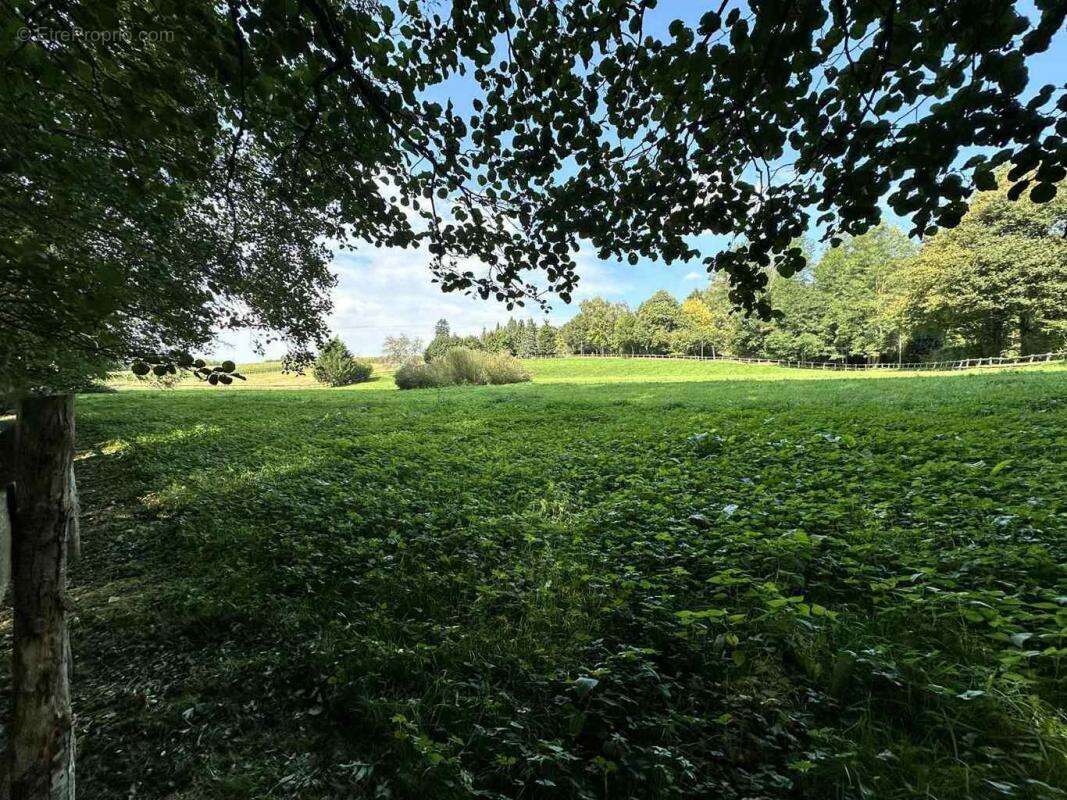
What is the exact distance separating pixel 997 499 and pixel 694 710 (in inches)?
172

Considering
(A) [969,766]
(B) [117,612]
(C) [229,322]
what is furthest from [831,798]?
(C) [229,322]

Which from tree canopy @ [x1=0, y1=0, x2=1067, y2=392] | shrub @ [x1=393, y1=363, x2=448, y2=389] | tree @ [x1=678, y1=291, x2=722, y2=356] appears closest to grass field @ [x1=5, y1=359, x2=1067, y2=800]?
tree canopy @ [x1=0, y1=0, x2=1067, y2=392]

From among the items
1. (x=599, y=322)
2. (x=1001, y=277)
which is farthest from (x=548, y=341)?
(x=1001, y=277)

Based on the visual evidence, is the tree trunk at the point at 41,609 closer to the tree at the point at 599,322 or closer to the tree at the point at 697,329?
the tree at the point at 697,329

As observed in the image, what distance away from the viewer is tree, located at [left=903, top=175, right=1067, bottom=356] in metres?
27.2

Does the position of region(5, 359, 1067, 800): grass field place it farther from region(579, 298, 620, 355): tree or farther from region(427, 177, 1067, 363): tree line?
region(579, 298, 620, 355): tree

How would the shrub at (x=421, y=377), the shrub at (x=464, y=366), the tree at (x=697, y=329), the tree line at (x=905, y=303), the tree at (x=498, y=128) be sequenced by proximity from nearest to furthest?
the tree at (x=498, y=128)
the tree line at (x=905, y=303)
the shrub at (x=421, y=377)
the shrub at (x=464, y=366)
the tree at (x=697, y=329)

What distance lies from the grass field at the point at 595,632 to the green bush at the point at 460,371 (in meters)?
25.2

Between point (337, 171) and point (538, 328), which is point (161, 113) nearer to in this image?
point (337, 171)

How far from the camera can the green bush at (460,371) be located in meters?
31.4

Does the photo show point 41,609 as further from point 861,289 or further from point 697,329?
point 697,329

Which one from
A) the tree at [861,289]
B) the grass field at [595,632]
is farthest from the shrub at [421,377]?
the tree at [861,289]

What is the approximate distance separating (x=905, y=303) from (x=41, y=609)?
45963mm

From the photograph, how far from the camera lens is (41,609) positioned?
1985 millimetres
